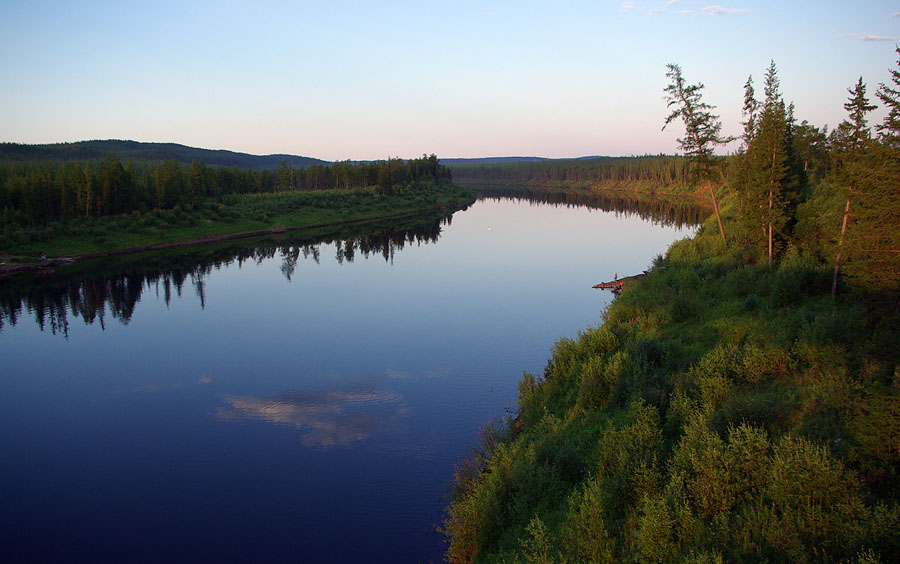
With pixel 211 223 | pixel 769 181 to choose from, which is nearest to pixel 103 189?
pixel 211 223

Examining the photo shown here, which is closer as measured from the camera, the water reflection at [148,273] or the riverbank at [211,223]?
the water reflection at [148,273]

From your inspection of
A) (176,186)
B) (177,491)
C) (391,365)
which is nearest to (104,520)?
(177,491)

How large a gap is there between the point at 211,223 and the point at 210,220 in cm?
131

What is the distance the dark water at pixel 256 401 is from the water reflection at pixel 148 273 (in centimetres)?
32

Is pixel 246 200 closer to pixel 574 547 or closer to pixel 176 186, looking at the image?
pixel 176 186

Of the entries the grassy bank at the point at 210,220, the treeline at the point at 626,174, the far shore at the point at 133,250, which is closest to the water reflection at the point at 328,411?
the far shore at the point at 133,250

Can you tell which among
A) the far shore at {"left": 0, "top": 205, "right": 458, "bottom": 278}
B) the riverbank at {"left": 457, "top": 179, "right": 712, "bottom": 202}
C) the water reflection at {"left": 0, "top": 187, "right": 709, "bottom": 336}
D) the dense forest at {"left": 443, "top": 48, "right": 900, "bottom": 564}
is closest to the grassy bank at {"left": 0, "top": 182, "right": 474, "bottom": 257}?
the far shore at {"left": 0, "top": 205, "right": 458, "bottom": 278}

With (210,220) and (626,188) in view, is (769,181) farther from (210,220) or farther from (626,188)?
(626,188)

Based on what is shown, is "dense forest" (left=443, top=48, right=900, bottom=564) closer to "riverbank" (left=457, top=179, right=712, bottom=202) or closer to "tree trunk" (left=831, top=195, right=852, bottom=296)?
"tree trunk" (left=831, top=195, right=852, bottom=296)

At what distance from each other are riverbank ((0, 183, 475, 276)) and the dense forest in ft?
151

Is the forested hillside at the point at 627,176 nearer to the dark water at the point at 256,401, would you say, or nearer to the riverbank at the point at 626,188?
the riverbank at the point at 626,188

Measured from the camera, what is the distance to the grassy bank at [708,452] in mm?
7402

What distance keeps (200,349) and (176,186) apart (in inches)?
1988

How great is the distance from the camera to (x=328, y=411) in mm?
17781
